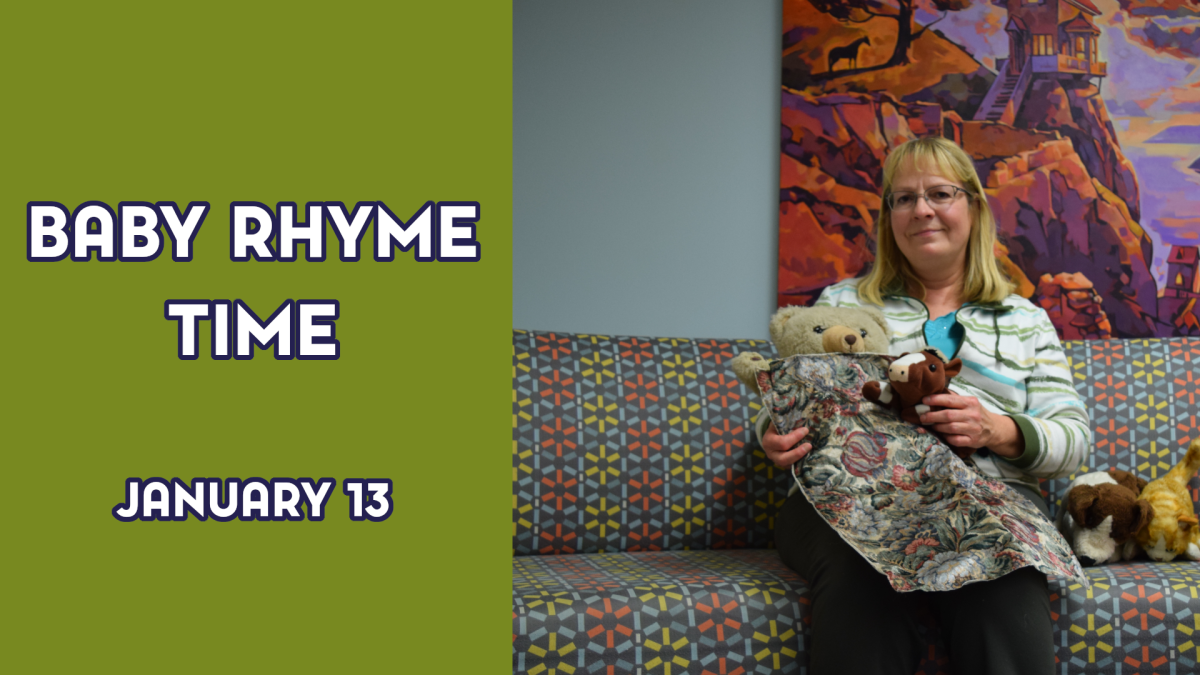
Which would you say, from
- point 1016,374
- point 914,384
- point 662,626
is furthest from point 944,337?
point 662,626

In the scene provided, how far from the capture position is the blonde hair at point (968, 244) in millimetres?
1643

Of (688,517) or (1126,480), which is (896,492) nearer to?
(688,517)

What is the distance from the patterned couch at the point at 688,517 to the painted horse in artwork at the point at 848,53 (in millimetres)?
773

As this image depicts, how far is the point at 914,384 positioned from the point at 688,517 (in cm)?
54

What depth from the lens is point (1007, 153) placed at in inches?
84.7

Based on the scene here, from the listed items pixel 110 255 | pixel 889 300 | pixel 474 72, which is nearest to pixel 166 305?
pixel 110 255

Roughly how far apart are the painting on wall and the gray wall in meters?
0.08

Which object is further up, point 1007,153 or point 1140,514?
point 1007,153

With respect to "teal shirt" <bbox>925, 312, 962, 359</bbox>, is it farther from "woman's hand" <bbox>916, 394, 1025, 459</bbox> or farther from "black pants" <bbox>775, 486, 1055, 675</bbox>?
"black pants" <bbox>775, 486, 1055, 675</bbox>

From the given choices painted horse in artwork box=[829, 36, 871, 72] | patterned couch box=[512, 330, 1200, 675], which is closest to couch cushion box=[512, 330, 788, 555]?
patterned couch box=[512, 330, 1200, 675]

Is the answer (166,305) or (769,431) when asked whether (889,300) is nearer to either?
(769,431)

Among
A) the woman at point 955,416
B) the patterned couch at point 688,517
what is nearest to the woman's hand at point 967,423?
the woman at point 955,416

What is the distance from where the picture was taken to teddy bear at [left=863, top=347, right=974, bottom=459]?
138 cm

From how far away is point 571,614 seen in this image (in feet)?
4.11
